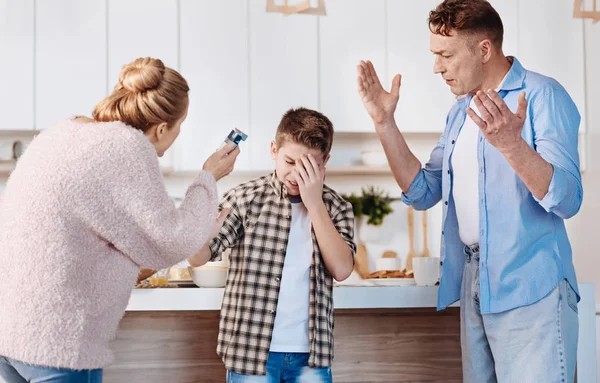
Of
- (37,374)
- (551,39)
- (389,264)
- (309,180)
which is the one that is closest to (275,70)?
(389,264)

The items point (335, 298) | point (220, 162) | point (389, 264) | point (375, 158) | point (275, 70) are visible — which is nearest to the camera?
point (220, 162)

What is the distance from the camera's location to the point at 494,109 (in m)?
1.61

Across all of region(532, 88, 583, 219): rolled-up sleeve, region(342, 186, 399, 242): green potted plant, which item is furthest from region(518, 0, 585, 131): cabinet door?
region(532, 88, 583, 219): rolled-up sleeve

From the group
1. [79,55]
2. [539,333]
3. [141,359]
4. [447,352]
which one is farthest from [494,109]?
[79,55]

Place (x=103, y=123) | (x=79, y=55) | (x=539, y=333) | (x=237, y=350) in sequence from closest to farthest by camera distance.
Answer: (x=103, y=123)
(x=539, y=333)
(x=237, y=350)
(x=79, y=55)

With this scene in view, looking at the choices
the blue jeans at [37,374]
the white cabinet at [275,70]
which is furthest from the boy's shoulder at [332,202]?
the white cabinet at [275,70]

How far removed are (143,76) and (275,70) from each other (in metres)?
2.05

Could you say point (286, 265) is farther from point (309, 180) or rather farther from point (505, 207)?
point (505, 207)

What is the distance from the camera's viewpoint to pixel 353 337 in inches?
93.0

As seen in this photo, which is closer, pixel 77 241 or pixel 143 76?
pixel 77 241

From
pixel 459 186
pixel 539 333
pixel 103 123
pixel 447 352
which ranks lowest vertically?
pixel 447 352

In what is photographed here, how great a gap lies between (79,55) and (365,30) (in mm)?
1278

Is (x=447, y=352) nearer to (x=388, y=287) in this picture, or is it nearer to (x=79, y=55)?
(x=388, y=287)

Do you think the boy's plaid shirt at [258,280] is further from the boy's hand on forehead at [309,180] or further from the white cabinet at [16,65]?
the white cabinet at [16,65]
